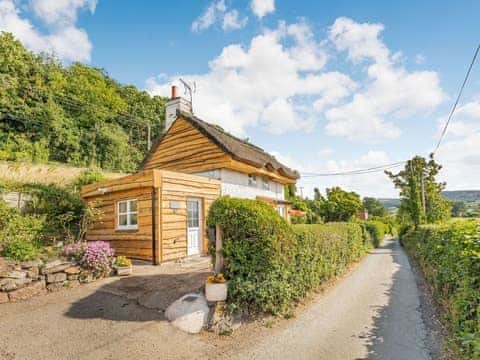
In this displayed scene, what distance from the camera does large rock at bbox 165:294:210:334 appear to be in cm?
442

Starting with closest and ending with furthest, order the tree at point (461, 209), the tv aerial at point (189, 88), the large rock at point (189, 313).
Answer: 1. the large rock at point (189, 313)
2. the tree at point (461, 209)
3. the tv aerial at point (189, 88)

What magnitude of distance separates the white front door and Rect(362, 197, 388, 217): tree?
61.1 metres

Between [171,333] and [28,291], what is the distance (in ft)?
12.7

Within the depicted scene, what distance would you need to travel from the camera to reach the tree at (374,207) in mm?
64125

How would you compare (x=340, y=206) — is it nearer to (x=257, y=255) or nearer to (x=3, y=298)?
(x=257, y=255)

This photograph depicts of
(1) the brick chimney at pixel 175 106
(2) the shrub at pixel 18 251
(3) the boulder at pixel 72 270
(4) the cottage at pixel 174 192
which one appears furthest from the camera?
(1) the brick chimney at pixel 175 106

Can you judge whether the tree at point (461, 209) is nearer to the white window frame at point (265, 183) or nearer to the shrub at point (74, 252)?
the white window frame at point (265, 183)

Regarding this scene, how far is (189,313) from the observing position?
180 inches

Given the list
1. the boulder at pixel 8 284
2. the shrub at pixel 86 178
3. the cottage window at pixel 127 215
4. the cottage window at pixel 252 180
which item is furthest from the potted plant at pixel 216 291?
the shrub at pixel 86 178

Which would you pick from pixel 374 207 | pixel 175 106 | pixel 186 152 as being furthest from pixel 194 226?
pixel 374 207

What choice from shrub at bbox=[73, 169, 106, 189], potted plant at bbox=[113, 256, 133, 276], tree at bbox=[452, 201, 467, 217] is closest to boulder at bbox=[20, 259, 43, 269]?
potted plant at bbox=[113, 256, 133, 276]

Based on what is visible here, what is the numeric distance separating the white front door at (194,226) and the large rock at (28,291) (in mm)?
4424

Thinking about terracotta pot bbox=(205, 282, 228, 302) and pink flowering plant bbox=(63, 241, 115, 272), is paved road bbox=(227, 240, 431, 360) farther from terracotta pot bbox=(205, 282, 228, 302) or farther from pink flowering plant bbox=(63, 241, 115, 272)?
pink flowering plant bbox=(63, 241, 115, 272)

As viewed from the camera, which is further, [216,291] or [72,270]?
[72,270]
